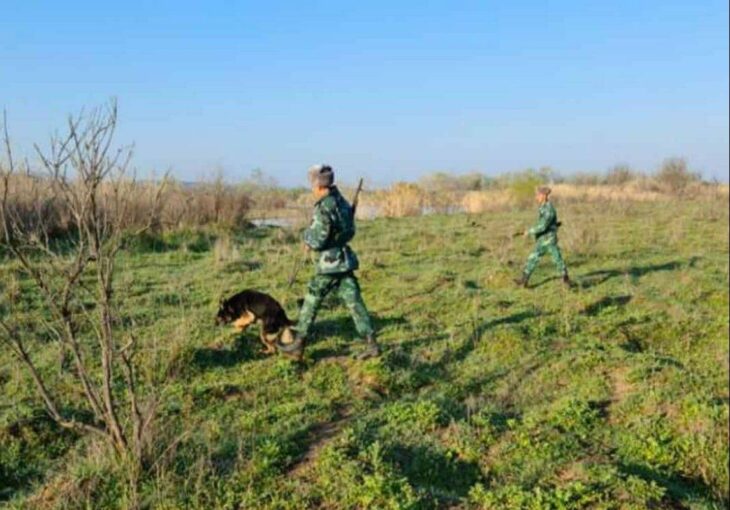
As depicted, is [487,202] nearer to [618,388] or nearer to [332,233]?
[618,388]

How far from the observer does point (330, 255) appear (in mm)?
7293

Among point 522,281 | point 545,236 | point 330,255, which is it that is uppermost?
point 330,255

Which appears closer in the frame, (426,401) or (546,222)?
(426,401)

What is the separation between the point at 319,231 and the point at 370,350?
143cm

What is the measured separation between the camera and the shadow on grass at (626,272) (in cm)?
1199

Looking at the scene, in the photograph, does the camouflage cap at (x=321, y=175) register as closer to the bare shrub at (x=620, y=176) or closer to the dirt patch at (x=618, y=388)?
the dirt patch at (x=618, y=388)

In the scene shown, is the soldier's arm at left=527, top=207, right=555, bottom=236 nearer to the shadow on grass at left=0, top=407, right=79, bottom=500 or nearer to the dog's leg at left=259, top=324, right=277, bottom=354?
the dog's leg at left=259, top=324, right=277, bottom=354

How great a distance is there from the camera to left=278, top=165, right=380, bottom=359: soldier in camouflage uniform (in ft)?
23.3

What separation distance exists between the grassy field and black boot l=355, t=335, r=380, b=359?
12 centimetres

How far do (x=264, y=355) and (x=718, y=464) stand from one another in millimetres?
4608

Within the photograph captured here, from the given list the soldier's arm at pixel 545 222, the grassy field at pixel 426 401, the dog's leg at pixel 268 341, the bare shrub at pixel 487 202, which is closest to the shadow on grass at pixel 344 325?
the grassy field at pixel 426 401

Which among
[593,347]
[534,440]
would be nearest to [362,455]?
[534,440]

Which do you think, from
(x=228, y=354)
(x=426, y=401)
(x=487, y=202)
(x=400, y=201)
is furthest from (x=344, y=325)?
(x=487, y=202)

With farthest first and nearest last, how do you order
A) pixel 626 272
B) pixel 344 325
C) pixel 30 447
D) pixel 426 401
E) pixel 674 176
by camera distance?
1. pixel 674 176
2. pixel 626 272
3. pixel 344 325
4. pixel 426 401
5. pixel 30 447
